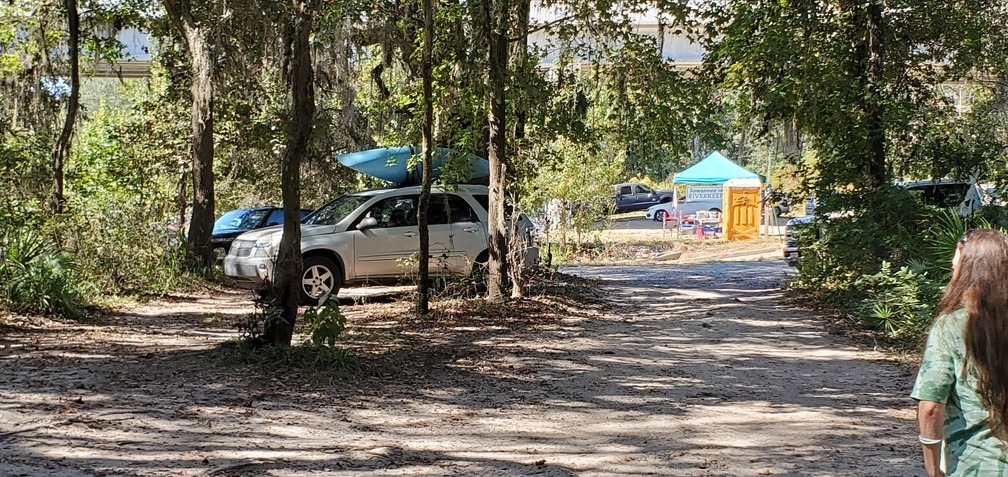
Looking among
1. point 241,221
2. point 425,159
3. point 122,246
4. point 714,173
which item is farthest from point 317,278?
point 714,173

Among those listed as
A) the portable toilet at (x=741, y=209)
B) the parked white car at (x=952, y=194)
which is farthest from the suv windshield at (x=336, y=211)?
the portable toilet at (x=741, y=209)

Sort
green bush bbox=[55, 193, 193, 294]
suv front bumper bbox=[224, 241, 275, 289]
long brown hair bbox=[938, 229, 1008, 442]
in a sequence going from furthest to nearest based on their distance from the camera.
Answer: green bush bbox=[55, 193, 193, 294] → suv front bumper bbox=[224, 241, 275, 289] → long brown hair bbox=[938, 229, 1008, 442]

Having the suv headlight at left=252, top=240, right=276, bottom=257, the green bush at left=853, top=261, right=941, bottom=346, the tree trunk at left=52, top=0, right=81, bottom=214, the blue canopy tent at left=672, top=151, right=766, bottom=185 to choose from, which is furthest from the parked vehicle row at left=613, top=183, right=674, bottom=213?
the green bush at left=853, top=261, right=941, bottom=346

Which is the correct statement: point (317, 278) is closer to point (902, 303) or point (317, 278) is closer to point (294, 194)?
point (294, 194)

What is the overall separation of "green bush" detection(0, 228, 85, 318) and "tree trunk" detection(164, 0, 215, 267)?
4.08 metres

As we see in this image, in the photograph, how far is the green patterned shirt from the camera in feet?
10.0

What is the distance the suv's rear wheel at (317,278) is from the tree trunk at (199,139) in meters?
3.60

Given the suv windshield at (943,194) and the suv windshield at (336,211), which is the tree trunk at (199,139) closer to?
the suv windshield at (336,211)

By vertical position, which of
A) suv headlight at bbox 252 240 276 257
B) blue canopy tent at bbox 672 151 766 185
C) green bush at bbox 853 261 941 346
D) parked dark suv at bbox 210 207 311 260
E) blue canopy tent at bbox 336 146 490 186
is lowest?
green bush at bbox 853 261 941 346

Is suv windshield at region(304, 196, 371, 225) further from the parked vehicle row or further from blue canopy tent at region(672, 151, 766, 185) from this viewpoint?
the parked vehicle row

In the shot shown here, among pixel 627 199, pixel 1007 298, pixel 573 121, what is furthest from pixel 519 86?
pixel 627 199

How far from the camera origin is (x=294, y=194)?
8.59 meters

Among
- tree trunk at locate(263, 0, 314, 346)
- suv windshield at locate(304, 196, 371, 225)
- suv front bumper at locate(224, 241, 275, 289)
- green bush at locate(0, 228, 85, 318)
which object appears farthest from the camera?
suv windshield at locate(304, 196, 371, 225)

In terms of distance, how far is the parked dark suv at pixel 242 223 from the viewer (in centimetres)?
2052
